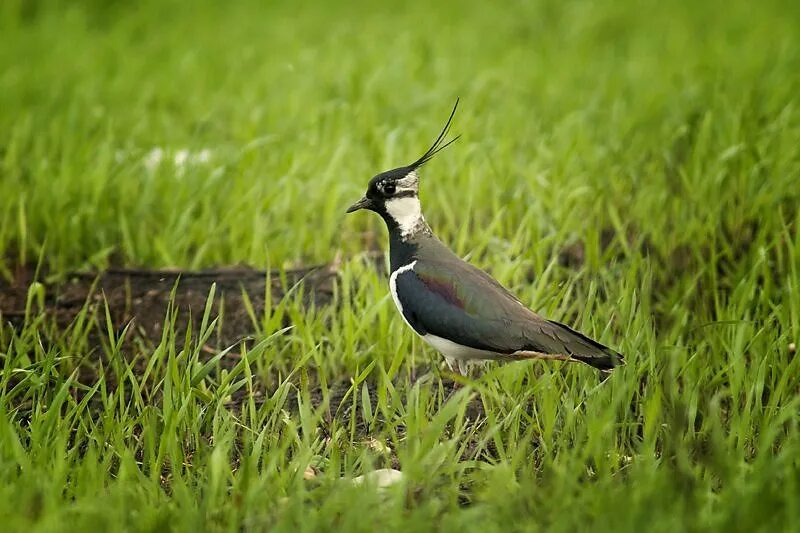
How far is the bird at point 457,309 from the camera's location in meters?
3.08

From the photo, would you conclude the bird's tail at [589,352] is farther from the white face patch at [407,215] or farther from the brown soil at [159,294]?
the brown soil at [159,294]

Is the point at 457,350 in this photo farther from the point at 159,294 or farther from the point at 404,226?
the point at 159,294

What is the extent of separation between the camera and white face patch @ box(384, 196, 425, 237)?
3.45 metres

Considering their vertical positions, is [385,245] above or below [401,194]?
below

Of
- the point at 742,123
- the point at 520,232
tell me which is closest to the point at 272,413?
the point at 520,232

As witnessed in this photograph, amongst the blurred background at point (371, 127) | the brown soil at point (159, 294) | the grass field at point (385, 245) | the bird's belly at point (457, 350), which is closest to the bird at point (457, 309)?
the bird's belly at point (457, 350)

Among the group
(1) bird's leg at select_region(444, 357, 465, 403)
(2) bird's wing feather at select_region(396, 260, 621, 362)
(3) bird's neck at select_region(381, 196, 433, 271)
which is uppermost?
(3) bird's neck at select_region(381, 196, 433, 271)

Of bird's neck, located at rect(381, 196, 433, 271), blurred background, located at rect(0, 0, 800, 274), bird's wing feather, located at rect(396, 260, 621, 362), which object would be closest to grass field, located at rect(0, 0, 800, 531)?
blurred background, located at rect(0, 0, 800, 274)

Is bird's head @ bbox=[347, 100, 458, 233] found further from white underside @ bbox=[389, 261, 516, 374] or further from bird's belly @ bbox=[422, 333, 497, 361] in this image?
bird's belly @ bbox=[422, 333, 497, 361]

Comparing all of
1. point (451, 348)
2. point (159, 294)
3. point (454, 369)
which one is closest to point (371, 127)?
point (159, 294)

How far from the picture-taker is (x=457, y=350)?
321 centimetres

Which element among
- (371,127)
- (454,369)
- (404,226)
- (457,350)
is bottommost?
(454,369)

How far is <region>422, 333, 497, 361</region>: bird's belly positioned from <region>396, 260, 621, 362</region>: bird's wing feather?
27 millimetres

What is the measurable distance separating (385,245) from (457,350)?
161 centimetres
